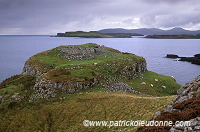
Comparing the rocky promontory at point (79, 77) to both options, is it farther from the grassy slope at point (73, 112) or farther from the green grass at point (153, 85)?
the grassy slope at point (73, 112)

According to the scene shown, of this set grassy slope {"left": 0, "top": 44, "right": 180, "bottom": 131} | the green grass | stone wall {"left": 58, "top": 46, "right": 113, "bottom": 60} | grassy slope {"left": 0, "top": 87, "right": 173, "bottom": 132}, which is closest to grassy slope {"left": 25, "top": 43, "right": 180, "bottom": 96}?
the green grass

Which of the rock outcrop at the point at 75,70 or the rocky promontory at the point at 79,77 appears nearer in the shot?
the rocky promontory at the point at 79,77

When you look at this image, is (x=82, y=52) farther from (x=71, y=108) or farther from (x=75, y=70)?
(x=71, y=108)

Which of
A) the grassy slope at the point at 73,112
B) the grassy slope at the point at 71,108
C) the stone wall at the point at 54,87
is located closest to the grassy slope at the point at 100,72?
the grassy slope at the point at 71,108

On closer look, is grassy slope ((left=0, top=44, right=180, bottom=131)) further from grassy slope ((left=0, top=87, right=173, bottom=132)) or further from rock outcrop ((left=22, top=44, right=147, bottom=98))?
rock outcrop ((left=22, top=44, right=147, bottom=98))

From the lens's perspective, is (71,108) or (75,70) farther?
(75,70)

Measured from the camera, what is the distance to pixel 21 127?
2719 cm

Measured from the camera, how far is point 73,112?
31266mm

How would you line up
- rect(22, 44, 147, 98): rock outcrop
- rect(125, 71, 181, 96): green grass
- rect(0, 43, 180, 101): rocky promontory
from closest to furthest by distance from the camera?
1. rect(0, 43, 180, 101): rocky promontory
2. rect(22, 44, 147, 98): rock outcrop
3. rect(125, 71, 181, 96): green grass

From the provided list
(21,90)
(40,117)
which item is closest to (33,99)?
(21,90)

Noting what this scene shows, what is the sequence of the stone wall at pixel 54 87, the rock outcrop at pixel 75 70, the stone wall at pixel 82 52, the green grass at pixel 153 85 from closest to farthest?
the stone wall at pixel 54 87, the rock outcrop at pixel 75 70, the green grass at pixel 153 85, the stone wall at pixel 82 52

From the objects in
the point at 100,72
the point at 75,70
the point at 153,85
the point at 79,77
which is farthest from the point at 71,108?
the point at 153,85

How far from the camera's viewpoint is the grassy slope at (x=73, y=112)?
26.9 metres

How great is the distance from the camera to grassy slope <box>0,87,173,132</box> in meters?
26.9
